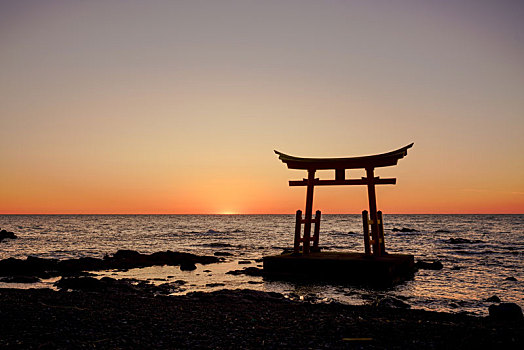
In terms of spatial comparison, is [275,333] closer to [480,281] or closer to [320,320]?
[320,320]

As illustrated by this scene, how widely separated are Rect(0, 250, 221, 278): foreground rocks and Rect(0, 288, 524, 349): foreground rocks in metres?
10.2

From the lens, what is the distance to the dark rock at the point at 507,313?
1101cm

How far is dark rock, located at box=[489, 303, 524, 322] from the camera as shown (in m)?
11.0

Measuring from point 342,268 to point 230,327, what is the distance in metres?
9.58

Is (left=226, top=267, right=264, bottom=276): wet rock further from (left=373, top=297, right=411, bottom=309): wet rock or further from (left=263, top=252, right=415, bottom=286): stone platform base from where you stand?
(left=373, top=297, right=411, bottom=309): wet rock

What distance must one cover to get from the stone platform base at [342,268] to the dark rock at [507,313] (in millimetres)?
5569

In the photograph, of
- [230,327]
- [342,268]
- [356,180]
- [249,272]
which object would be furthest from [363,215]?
[230,327]

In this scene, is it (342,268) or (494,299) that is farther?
(342,268)

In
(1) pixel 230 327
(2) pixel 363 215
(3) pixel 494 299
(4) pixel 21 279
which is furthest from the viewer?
(4) pixel 21 279

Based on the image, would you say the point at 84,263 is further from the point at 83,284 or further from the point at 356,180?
the point at 356,180

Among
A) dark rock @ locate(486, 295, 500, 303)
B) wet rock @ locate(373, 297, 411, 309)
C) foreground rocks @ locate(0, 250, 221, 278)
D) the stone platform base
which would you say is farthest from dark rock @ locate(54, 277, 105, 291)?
dark rock @ locate(486, 295, 500, 303)

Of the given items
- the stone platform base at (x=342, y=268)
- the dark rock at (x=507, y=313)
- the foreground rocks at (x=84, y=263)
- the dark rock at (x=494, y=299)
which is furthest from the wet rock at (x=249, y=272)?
the dark rock at (x=507, y=313)

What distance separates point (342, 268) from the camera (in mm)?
17469

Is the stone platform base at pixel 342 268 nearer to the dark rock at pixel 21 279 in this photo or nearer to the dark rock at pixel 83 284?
the dark rock at pixel 83 284
